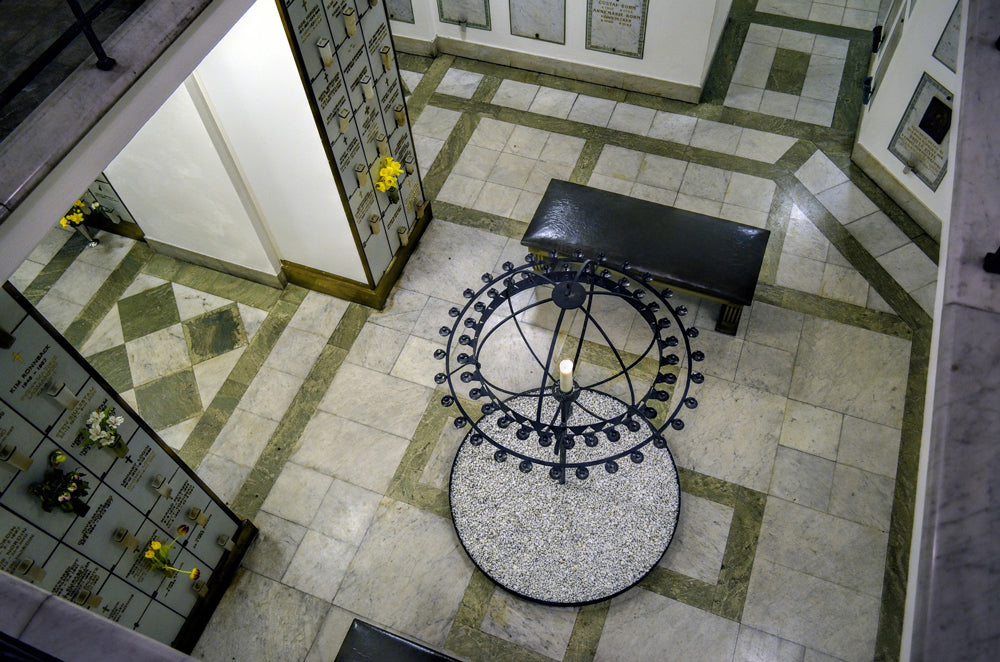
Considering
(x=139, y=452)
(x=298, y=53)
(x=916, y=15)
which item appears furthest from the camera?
(x=916, y=15)

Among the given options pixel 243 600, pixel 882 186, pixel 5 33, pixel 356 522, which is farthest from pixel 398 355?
pixel 882 186

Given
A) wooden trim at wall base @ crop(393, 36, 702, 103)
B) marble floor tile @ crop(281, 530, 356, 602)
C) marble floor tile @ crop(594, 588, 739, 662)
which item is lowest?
marble floor tile @ crop(594, 588, 739, 662)

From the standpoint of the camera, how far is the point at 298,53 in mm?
4578

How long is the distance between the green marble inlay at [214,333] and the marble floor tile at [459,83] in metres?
3.38

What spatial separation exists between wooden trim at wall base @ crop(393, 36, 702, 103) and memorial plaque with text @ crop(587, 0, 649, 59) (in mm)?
275

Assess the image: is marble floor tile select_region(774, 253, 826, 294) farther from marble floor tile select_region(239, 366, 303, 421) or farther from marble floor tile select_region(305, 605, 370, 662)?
marble floor tile select_region(305, 605, 370, 662)

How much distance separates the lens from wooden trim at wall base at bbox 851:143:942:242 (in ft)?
21.5

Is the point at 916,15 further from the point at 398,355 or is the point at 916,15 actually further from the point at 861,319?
the point at 398,355

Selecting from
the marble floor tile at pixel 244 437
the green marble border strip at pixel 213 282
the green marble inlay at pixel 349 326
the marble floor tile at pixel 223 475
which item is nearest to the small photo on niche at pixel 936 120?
the green marble inlay at pixel 349 326

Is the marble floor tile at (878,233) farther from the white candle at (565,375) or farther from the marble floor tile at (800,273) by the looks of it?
the white candle at (565,375)

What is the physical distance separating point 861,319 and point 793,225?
1124 millimetres

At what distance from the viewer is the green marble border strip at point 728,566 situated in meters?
5.01

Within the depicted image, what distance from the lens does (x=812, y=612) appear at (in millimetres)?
4926

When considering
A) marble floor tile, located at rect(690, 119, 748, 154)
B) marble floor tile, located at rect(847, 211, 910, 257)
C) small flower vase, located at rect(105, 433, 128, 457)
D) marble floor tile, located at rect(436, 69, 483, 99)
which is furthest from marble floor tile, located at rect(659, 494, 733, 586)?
marble floor tile, located at rect(436, 69, 483, 99)
